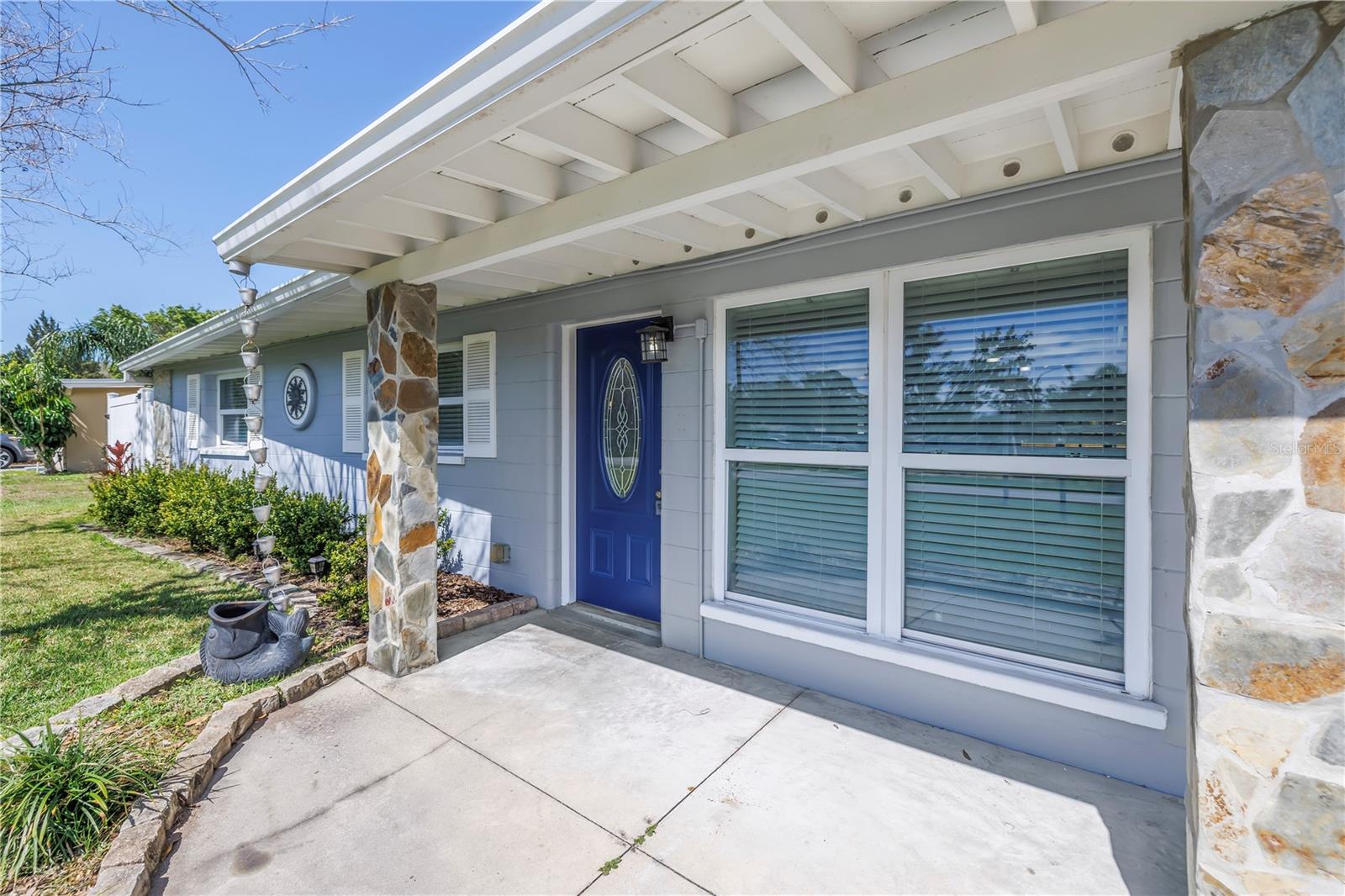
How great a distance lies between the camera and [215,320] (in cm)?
664

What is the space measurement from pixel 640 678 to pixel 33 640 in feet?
13.0

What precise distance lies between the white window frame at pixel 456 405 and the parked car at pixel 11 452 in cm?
1788

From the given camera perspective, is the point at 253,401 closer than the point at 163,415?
Yes

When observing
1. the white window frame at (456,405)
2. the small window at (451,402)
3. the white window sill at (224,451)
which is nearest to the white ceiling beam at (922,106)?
the white window frame at (456,405)

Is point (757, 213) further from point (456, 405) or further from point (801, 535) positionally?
point (456, 405)

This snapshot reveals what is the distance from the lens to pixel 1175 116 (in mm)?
1978

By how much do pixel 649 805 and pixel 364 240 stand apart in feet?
9.88

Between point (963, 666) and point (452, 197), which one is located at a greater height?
point (452, 197)

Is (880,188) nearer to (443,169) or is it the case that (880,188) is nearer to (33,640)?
(443,169)

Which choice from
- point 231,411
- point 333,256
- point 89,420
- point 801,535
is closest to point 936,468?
point 801,535

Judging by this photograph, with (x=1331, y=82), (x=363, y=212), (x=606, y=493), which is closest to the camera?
(x=1331, y=82)

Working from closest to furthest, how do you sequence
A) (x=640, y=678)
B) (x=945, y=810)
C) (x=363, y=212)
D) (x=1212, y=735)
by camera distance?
(x=1212, y=735)
(x=945, y=810)
(x=363, y=212)
(x=640, y=678)

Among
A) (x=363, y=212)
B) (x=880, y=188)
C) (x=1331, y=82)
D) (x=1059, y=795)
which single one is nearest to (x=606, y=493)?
(x=363, y=212)

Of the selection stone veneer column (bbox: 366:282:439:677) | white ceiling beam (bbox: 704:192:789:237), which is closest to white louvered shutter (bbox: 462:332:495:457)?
stone veneer column (bbox: 366:282:439:677)
